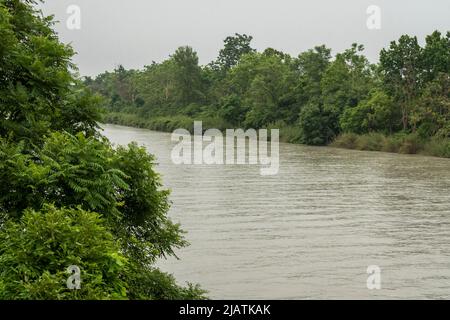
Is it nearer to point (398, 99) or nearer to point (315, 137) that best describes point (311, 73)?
point (315, 137)

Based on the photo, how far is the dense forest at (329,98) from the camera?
4066 centimetres

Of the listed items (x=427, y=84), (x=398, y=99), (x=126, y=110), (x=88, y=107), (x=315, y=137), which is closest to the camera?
(x=88, y=107)

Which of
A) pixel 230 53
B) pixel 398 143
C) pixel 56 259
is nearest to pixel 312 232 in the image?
pixel 56 259

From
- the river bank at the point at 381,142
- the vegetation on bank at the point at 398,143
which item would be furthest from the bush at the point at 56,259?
the vegetation on bank at the point at 398,143

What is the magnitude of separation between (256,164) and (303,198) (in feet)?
39.1

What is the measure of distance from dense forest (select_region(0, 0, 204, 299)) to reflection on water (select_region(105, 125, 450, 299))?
3.46m

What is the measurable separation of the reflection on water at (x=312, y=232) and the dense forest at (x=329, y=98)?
6.16 m

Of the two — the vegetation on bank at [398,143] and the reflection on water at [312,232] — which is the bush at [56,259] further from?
the vegetation on bank at [398,143]

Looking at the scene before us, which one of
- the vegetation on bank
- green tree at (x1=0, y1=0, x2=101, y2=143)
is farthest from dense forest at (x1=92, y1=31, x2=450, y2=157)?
green tree at (x1=0, y1=0, x2=101, y2=143)

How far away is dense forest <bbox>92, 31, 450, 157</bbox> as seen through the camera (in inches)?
1601

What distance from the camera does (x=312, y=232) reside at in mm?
15172

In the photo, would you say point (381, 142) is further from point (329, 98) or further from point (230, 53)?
point (230, 53)

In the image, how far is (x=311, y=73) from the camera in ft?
192
